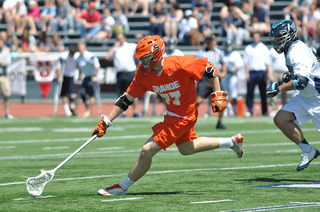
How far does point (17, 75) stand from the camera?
18.9 m

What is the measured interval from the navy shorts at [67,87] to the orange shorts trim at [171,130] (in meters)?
12.0

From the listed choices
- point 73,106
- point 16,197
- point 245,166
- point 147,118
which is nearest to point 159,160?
point 245,166

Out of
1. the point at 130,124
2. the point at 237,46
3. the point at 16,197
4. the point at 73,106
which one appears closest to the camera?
the point at 16,197

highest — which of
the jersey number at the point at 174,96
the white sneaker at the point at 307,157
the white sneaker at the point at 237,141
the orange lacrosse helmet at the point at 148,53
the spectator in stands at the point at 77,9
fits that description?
the orange lacrosse helmet at the point at 148,53

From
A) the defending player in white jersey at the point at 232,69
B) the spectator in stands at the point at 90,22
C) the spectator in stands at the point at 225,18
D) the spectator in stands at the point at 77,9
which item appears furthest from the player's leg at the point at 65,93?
the spectator in stands at the point at 77,9

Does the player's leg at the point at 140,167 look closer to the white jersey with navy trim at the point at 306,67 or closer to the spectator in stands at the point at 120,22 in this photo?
the white jersey with navy trim at the point at 306,67

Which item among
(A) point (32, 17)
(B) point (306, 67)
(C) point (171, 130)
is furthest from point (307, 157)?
(A) point (32, 17)

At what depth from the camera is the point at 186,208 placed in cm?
538

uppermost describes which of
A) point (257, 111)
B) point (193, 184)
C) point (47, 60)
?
point (193, 184)

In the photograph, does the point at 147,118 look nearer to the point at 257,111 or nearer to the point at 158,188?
the point at 257,111

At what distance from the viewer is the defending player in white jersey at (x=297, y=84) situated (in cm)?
675

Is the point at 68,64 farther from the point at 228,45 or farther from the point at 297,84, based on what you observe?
the point at 297,84

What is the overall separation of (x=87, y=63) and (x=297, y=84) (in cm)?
1168

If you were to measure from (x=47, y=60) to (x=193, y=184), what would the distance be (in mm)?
13305
